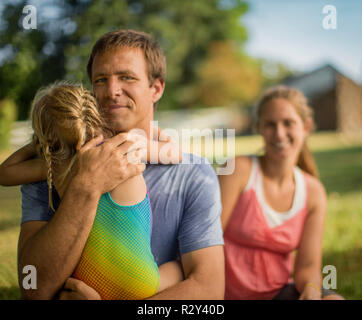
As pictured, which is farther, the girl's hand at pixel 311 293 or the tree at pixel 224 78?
the tree at pixel 224 78

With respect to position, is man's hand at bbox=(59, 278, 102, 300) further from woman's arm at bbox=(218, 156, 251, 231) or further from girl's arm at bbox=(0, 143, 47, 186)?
woman's arm at bbox=(218, 156, 251, 231)

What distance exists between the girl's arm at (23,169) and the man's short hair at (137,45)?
21.5 inches

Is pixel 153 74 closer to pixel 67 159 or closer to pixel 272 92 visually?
pixel 67 159

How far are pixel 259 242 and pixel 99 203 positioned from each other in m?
1.14

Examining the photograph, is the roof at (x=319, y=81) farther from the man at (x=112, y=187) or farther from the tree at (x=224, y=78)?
the man at (x=112, y=187)

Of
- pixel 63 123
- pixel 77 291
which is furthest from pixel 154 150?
pixel 77 291

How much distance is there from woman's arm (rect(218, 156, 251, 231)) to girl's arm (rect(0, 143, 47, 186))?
1103 mm

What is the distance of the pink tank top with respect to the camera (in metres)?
2.18

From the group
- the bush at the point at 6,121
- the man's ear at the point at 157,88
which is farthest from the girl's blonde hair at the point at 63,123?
the bush at the point at 6,121

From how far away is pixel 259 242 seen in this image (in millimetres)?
2199

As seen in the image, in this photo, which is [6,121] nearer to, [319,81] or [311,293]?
[311,293]

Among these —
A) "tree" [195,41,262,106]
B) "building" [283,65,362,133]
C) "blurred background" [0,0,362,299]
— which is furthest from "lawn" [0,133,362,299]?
"tree" [195,41,262,106]

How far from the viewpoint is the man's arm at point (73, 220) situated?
1351mm

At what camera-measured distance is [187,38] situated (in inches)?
731
